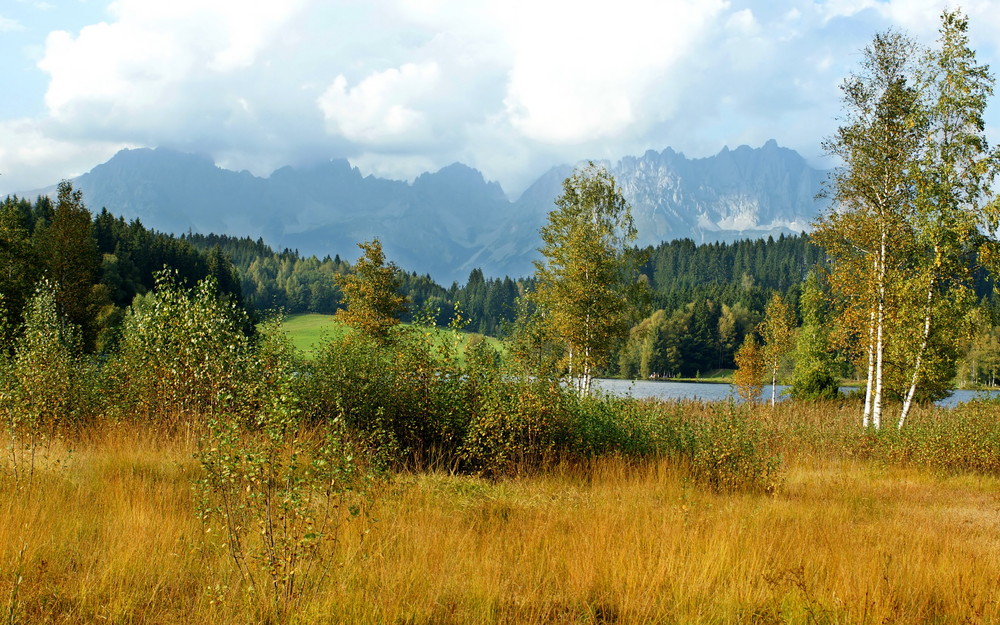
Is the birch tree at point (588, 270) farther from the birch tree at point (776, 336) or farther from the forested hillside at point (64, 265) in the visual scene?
the birch tree at point (776, 336)

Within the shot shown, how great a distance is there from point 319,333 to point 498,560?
3182cm

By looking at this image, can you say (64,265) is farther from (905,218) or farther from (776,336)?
(776,336)

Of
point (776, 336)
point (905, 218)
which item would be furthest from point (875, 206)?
point (776, 336)

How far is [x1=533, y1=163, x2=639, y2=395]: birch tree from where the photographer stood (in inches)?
1095

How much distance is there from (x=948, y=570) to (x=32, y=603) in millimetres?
8617

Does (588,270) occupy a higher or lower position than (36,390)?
higher

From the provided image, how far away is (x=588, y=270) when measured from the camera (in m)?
28.1

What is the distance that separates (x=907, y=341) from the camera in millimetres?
20406

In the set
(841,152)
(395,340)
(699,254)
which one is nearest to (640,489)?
(395,340)

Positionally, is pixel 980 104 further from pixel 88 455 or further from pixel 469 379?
pixel 88 455

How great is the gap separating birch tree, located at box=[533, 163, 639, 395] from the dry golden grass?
57.3 ft

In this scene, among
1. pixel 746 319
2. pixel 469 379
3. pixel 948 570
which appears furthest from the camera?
pixel 746 319

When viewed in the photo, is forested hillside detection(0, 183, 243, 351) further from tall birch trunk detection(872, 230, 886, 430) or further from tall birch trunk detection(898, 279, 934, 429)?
tall birch trunk detection(898, 279, 934, 429)

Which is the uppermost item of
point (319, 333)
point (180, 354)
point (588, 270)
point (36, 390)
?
point (588, 270)
